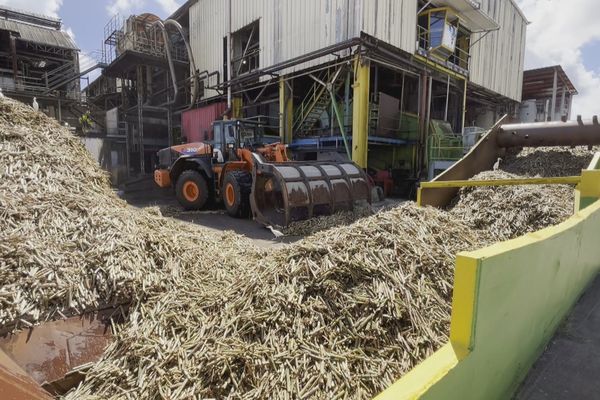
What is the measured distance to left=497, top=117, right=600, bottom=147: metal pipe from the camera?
555 cm

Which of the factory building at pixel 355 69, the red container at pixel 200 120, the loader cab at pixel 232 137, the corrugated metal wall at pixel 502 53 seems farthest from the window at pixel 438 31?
the red container at pixel 200 120

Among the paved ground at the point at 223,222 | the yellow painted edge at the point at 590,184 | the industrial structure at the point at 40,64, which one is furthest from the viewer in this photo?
the industrial structure at the point at 40,64

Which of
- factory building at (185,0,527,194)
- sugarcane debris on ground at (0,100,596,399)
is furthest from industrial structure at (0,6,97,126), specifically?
sugarcane debris on ground at (0,100,596,399)

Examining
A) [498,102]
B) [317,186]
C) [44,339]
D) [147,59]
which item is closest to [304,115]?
[317,186]

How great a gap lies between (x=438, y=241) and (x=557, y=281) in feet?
2.59

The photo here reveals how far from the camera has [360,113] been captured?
34.6 feet

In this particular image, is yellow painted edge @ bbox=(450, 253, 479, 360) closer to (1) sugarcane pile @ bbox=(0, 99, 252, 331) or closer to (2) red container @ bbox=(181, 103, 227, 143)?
(1) sugarcane pile @ bbox=(0, 99, 252, 331)

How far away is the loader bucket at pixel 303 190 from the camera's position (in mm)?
5973

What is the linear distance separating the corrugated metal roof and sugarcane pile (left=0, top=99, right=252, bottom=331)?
21485mm

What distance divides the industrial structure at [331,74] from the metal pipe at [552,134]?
362cm

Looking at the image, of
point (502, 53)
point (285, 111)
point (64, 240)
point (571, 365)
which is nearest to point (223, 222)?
point (64, 240)

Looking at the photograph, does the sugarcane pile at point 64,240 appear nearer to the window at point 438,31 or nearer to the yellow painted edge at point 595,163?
the yellow painted edge at point 595,163

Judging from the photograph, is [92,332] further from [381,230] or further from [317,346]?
[381,230]

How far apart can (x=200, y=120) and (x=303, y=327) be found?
49.7 feet
